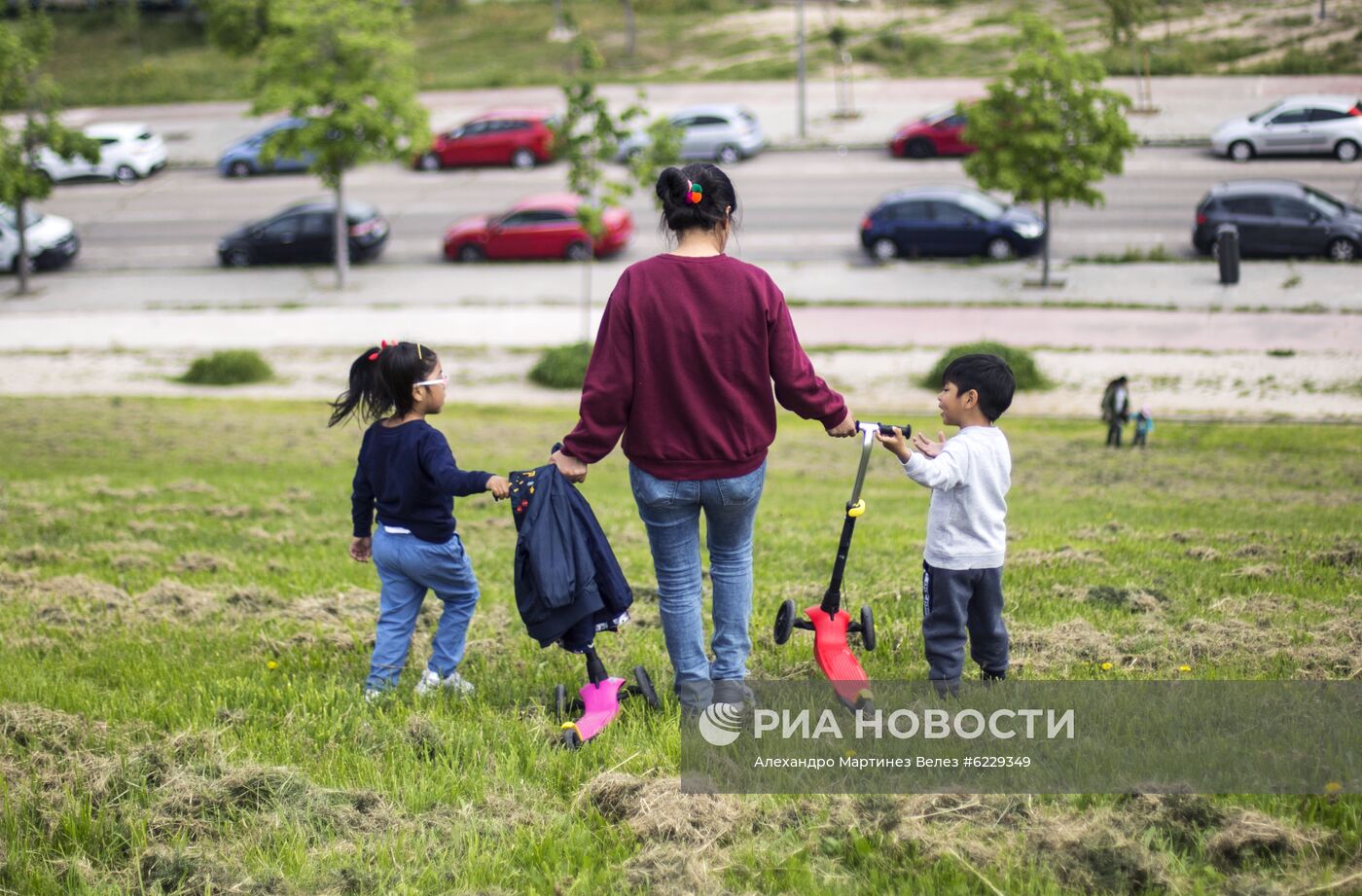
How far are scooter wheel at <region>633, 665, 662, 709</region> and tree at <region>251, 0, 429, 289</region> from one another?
80.9 feet

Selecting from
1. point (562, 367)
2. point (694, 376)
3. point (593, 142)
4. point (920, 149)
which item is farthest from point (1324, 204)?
point (694, 376)

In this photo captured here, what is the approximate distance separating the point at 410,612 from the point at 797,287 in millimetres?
22004

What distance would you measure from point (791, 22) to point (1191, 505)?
135ft

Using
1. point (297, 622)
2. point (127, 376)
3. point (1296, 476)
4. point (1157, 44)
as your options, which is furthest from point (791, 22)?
point (297, 622)

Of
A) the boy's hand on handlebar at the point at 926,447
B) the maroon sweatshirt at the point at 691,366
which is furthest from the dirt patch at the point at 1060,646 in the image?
the maroon sweatshirt at the point at 691,366

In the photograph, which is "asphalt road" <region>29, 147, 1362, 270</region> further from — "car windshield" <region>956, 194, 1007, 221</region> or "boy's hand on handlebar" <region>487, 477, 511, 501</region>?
"boy's hand on handlebar" <region>487, 477, 511, 501</region>

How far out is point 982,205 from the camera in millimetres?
28234

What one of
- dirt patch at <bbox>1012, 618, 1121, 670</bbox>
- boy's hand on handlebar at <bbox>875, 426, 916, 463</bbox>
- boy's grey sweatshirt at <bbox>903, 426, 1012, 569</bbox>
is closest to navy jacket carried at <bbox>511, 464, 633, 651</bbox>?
boy's hand on handlebar at <bbox>875, 426, 916, 463</bbox>

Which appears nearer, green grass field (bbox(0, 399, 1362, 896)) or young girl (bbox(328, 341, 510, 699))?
green grass field (bbox(0, 399, 1362, 896))

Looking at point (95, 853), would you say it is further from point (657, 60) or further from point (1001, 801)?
point (657, 60)

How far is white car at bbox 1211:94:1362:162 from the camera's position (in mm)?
30297

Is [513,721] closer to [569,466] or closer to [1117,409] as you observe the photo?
[569,466]

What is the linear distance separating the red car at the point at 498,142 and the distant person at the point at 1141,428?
2402 centimetres

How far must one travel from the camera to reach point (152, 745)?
4715 mm
